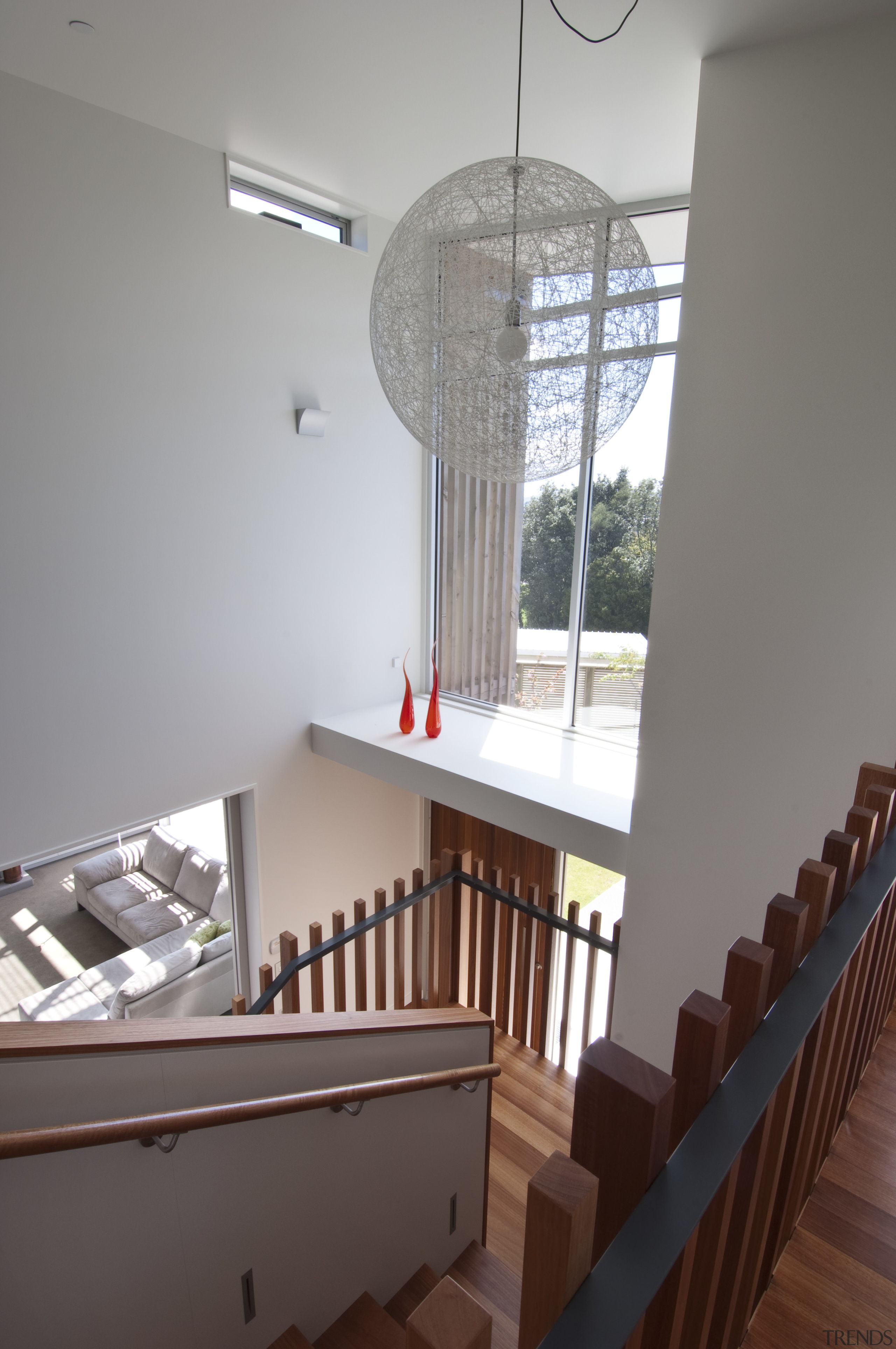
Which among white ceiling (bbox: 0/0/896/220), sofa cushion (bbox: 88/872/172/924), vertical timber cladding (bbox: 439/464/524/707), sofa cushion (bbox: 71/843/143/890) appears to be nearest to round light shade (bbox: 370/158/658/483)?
white ceiling (bbox: 0/0/896/220)

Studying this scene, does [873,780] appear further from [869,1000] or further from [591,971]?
[591,971]

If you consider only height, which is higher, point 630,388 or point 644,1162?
point 630,388

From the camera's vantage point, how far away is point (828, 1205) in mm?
1264

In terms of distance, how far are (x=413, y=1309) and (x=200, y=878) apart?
3.95 m

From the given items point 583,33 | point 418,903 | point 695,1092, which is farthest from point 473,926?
point 583,33

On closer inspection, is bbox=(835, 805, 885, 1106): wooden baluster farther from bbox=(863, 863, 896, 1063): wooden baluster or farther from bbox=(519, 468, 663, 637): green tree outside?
bbox=(519, 468, 663, 637): green tree outside

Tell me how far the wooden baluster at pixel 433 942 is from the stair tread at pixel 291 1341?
1842mm

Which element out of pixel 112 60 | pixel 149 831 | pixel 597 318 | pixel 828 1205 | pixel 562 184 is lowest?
pixel 149 831

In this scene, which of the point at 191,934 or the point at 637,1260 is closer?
the point at 637,1260

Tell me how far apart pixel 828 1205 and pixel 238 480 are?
368 centimetres

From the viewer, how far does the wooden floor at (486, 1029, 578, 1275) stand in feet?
9.19

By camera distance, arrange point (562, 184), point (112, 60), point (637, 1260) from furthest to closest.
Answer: point (112, 60)
point (562, 184)
point (637, 1260)

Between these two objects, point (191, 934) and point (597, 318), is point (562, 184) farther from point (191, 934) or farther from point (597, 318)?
point (191, 934)

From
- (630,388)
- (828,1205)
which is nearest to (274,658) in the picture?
(630,388)
